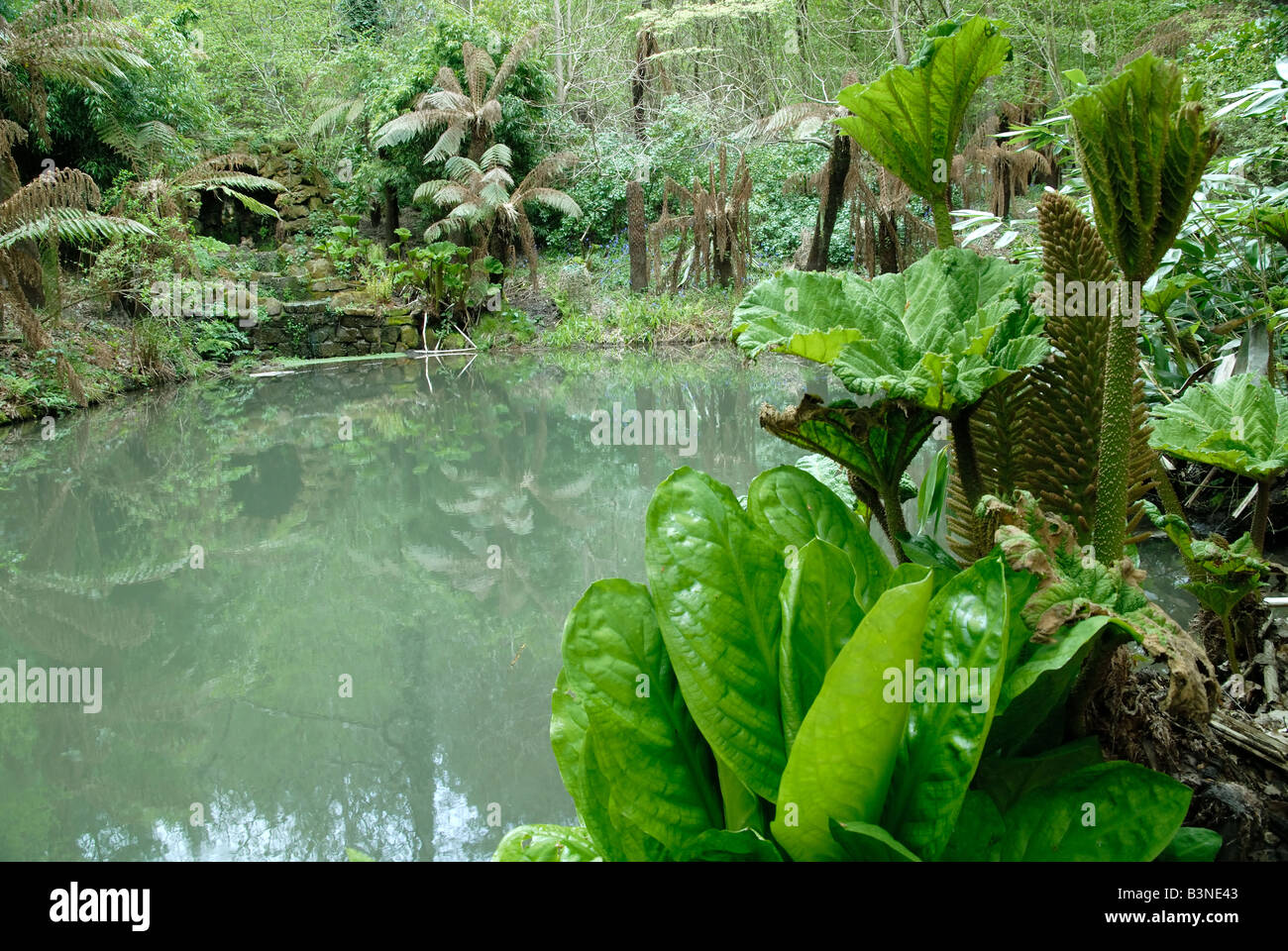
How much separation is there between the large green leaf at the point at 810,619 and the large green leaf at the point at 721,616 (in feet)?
0.10

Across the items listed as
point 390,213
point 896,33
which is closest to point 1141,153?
point 896,33

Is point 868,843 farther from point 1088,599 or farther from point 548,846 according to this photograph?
point 548,846

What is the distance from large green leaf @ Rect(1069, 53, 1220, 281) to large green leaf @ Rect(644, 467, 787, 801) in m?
0.42

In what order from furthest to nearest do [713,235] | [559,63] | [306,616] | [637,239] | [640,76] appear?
[640,76], [559,63], [637,239], [713,235], [306,616]

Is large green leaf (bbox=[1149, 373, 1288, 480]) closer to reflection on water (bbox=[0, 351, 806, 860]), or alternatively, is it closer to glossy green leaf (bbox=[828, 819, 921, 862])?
glossy green leaf (bbox=[828, 819, 921, 862])

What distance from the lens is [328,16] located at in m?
18.2

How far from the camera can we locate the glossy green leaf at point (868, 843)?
1.97 ft

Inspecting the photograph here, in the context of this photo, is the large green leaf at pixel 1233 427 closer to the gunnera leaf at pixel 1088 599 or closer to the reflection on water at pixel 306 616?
the gunnera leaf at pixel 1088 599

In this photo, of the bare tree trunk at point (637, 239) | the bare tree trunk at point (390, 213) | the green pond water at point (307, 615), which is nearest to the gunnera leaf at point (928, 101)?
the green pond water at point (307, 615)

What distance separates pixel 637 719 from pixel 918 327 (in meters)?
0.54

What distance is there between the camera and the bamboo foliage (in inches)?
466

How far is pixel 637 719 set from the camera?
0.75 metres

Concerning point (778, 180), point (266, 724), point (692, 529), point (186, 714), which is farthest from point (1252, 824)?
point (778, 180)

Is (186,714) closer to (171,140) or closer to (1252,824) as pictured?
(1252,824)
